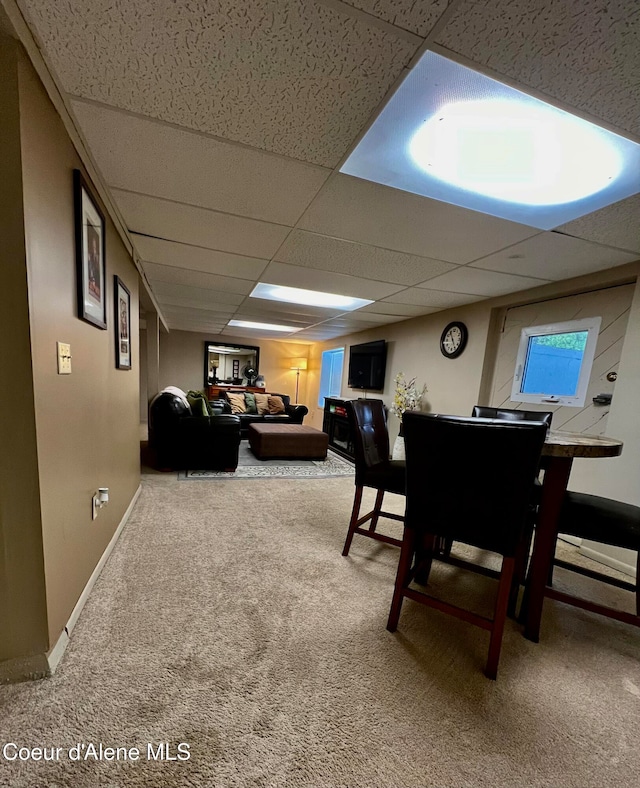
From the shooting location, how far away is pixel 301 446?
441 centimetres

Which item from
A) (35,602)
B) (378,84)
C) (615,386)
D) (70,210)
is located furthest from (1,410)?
(615,386)

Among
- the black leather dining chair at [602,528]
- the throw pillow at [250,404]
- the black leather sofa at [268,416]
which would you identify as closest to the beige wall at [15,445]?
the black leather dining chair at [602,528]

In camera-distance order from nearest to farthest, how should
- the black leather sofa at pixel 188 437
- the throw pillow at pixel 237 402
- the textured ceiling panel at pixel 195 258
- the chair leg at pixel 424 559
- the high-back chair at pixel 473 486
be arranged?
1. the high-back chair at pixel 473 486
2. the chair leg at pixel 424 559
3. the textured ceiling panel at pixel 195 258
4. the black leather sofa at pixel 188 437
5. the throw pillow at pixel 237 402

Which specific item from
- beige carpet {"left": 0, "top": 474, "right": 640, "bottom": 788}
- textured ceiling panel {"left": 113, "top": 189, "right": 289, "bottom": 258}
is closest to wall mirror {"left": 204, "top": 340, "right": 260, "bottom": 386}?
textured ceiling panel {"left": 113, "top": 189, "right": 289, "bottom": 258}

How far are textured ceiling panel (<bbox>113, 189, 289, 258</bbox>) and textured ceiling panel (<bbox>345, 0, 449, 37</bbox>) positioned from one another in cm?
119

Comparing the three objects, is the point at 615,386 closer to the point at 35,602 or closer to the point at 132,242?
the point at 35,602

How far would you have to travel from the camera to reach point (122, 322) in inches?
82.3

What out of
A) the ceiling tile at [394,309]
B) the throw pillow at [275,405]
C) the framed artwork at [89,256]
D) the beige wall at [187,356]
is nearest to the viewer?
the framed artwork at [89,256]

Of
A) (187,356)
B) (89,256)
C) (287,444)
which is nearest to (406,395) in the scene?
(287,444)

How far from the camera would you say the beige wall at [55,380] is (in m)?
0.96

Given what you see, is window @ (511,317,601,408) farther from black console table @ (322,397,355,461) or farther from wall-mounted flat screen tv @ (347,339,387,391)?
black console table @ (322,397,355,461)

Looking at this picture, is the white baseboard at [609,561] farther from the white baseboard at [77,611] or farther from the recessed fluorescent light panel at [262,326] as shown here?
the recessed fluorescent light panel at [262,326]

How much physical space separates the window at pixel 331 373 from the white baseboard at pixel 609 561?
4553 mm

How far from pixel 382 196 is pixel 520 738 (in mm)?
2265
